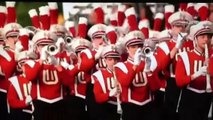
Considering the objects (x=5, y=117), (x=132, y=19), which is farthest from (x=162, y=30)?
(x=5, y=117)

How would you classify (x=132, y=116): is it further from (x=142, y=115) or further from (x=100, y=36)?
(x=100, y=36)

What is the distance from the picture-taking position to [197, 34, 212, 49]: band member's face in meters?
3.05

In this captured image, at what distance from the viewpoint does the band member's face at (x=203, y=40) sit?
305 cm

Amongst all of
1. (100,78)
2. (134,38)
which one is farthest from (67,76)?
(134,38)

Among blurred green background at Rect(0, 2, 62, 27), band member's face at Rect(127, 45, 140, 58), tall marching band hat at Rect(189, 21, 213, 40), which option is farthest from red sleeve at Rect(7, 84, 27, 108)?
tall marching band hat at Rect(189, 21, 213, 40)

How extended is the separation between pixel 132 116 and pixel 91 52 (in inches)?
14.6

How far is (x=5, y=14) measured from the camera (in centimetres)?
305

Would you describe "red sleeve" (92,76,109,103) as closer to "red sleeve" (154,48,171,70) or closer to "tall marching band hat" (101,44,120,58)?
"tall marching band hat" (101,44,120,58)

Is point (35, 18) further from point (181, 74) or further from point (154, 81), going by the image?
point (181, 74)

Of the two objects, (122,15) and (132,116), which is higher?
(122,15)

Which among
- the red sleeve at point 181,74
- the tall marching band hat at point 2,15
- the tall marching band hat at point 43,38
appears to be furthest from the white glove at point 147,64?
the tall marching band hat at point 2,15

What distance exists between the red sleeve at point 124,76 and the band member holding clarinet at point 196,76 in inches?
9.0

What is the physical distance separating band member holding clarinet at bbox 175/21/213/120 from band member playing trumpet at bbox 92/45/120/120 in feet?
1.03

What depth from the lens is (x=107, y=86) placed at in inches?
119
